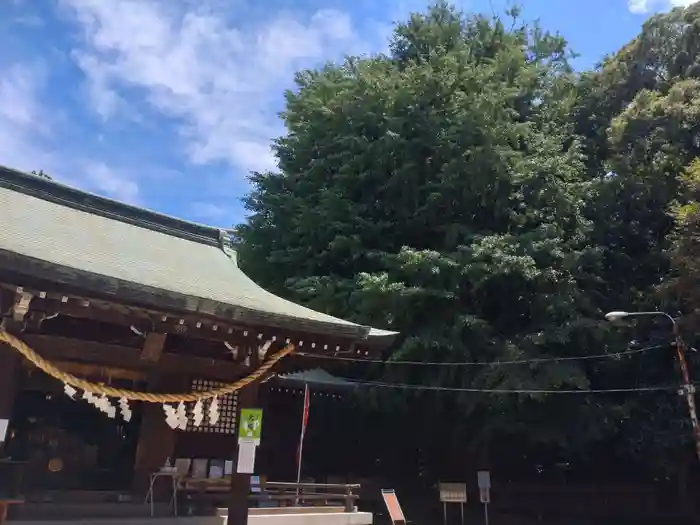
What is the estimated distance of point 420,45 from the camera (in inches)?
799

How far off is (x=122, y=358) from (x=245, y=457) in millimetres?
2306

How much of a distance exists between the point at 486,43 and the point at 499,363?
1136cm

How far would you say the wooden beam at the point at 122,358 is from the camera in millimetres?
8648

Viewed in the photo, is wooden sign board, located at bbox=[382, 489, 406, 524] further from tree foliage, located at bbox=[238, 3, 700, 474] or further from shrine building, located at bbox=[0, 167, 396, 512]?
tree foliage, located at bbox=[238, 3, 700, 474]

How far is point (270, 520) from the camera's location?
9547 mm

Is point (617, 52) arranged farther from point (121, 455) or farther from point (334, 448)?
point (121, 455)

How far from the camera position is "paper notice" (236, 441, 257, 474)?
8578 millimetres

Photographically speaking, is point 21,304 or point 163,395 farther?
point 163,395

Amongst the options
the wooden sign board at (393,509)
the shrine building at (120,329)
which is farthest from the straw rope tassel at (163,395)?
the wooden sign board at (393,509)

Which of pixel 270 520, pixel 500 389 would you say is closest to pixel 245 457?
pixel 270 520

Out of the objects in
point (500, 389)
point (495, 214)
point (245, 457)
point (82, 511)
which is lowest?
point (82, 511)

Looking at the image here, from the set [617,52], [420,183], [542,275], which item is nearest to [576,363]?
[542,275]

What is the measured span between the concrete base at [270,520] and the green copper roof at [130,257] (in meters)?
2.92

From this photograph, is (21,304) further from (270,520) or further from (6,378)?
(270,520)
